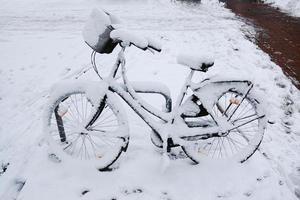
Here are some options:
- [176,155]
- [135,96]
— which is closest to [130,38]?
[135,96]

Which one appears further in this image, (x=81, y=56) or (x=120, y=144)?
(x=81, y=56)

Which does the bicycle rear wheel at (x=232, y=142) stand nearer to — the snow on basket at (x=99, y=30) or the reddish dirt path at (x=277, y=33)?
the snow on basket at (x=99, y=30)

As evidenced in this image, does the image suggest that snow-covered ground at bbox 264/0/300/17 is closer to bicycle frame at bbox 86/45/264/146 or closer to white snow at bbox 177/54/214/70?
bicycle frame at bbox 86/45/264/146

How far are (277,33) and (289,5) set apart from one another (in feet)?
13.2

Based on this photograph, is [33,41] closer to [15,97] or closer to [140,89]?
[15,97]

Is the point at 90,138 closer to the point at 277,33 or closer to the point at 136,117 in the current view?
the point at 136,117

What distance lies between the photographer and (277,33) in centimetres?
946

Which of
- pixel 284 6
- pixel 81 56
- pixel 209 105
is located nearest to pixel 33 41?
pixel 81 56

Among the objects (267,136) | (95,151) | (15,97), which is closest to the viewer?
(95,151)

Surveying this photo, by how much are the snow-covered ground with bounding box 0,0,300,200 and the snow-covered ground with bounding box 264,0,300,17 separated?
2720 millimetres

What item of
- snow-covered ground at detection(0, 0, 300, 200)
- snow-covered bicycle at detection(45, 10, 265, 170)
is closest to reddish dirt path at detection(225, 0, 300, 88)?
snow-covered ground at detection(0, 0, 300, 200)

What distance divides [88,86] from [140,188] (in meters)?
1.37

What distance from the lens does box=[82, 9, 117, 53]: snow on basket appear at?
128 inches

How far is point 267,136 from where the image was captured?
4660 mm
